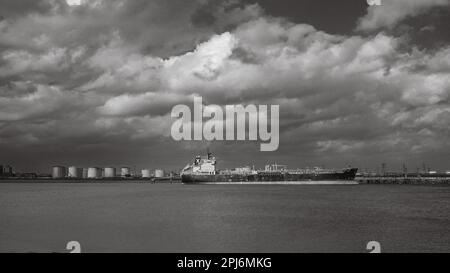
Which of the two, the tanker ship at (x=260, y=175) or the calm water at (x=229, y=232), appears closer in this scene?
the calm water at (x=229, y=232)

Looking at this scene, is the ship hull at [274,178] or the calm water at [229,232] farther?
the ship hull at [274,178]

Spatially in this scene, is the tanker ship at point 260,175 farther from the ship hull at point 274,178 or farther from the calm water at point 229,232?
the calm water at point 229,232

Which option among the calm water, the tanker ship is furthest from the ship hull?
the calm water

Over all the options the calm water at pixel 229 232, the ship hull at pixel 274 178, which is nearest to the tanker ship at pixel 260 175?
the ship hull at pixel 274 178

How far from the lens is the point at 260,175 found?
15388 cm

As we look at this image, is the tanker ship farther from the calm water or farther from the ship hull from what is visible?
the calm water

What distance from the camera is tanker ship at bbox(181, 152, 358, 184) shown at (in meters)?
142

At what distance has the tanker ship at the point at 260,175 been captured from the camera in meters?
142

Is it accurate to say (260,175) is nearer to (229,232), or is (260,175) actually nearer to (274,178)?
(274,178)

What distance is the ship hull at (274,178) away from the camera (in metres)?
141

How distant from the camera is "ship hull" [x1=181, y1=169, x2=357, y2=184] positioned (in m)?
141

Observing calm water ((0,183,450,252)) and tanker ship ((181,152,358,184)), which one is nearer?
calm water ((0,183,450,252))
